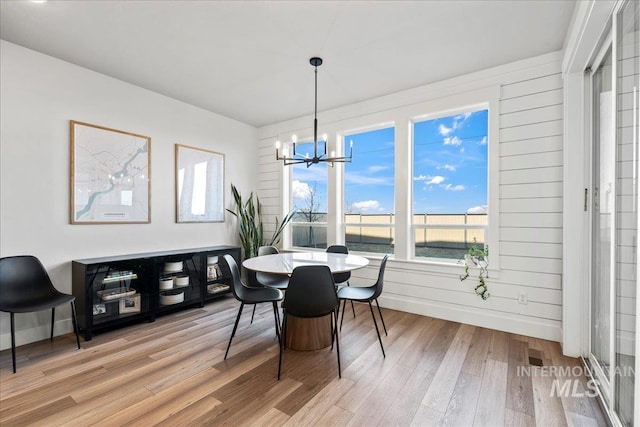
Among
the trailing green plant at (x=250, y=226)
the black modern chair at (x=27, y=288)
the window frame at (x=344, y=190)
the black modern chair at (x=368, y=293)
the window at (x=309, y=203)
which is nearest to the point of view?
the black modern chair at (x=27, y=288)

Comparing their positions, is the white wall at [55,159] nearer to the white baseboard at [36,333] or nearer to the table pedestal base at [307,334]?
the white baseboard at [36,333]

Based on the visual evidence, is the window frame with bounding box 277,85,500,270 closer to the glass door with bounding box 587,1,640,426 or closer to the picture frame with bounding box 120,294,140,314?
the glass door with bounding box 587,1,640,426

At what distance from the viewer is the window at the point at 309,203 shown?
15.7ft

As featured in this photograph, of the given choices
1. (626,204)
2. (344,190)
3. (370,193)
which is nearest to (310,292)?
(626,204)

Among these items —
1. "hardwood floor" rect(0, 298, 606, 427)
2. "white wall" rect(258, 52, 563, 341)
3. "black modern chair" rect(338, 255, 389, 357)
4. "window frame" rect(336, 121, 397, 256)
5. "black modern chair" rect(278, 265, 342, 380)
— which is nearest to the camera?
"hardwood floor" rect(0, 298, 606, 427)

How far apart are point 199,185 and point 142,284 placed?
161 cm

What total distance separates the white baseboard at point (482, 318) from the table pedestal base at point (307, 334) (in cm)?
142

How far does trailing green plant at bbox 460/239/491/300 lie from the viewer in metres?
3.28

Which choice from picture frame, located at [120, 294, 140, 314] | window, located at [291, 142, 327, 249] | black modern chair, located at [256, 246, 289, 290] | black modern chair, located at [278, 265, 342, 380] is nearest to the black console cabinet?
picture frame, located at [120, 294, 140, 314]

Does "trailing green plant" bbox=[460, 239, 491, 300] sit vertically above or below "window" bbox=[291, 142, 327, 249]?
below

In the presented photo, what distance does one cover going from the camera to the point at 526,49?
287cm

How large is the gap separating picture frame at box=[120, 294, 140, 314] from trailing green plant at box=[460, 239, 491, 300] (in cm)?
370

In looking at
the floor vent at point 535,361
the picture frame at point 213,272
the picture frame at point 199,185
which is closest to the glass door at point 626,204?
the floor vent at point 535,361

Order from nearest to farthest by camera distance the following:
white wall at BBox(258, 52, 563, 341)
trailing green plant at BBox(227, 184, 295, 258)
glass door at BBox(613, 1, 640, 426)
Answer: glass door at BBox(613, 1, 640, 426), white wall at BBox(258, 52, 563, 341), trailing green plant at BBox(227, 184, 295, 258)
